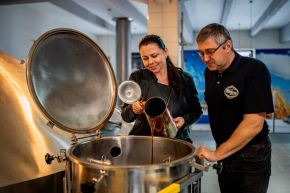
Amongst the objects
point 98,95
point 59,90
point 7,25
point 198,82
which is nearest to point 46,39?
point 59,90

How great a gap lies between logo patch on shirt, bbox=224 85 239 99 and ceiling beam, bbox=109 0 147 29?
3984 millimetres

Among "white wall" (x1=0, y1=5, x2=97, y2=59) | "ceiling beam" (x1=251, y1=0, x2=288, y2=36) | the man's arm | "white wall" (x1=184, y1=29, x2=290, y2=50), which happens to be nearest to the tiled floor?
the man's arm

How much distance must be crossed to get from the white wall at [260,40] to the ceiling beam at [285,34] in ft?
0.60

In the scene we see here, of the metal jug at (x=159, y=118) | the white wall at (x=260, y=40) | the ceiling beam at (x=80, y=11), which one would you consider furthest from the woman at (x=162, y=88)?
the white wall at (x=260, y=40)

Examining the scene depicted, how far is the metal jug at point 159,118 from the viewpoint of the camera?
1.23 m

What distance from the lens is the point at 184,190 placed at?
0.95 meters

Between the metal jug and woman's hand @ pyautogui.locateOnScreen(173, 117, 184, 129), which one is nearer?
the metal jug

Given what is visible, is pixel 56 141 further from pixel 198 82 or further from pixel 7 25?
pixel 198 82

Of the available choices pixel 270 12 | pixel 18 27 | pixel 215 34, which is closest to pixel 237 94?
pixel 215 34

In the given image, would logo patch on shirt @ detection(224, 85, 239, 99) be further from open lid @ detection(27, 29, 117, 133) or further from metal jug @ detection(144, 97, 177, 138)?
open lid @ detection(27, 29, 117, 133)

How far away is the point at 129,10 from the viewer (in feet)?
18.8

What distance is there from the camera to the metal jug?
123cm

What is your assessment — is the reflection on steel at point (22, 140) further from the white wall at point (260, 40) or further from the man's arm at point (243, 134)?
A: the white wall at point (260, 40)

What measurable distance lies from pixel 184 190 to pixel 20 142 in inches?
35.6
